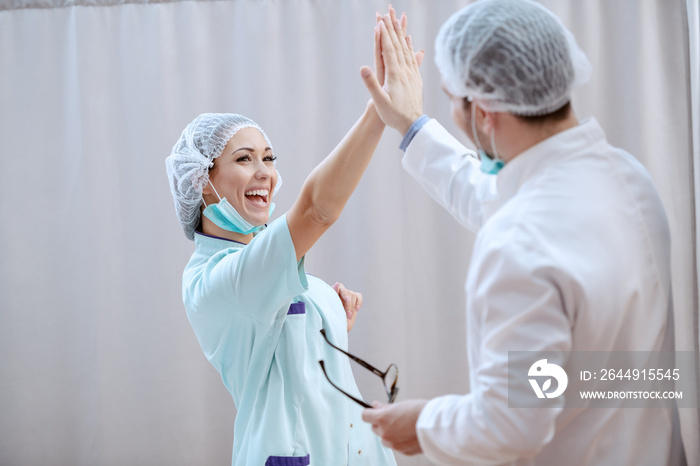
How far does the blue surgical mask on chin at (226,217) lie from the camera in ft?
6.22

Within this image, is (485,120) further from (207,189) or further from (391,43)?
(207,189)

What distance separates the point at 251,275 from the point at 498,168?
0.71 meters

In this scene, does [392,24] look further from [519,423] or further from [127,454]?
[127,454]

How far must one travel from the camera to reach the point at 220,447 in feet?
11.5

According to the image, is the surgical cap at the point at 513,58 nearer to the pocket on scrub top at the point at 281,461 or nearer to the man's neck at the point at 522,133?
the man's neck at the point at 522,133

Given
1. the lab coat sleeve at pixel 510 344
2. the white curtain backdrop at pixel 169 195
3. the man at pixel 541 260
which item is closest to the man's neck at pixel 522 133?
the man at pixel 541 260

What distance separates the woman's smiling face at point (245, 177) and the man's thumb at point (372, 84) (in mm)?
540

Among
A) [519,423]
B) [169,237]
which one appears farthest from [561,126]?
[169,237]

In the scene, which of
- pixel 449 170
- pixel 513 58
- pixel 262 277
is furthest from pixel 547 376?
pixel 262 277

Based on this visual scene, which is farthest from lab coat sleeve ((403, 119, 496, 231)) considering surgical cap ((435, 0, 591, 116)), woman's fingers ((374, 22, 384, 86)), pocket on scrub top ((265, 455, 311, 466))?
pocket on scrub top ((265, 455, 311, 466))

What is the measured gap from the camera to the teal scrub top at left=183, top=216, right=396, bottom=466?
1.63 m

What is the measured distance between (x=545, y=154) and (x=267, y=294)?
0.82m

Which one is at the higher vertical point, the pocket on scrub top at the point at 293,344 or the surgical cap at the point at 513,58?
the surgical cap at the point at 513,58

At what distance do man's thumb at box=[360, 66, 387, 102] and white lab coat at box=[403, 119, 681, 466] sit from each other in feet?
1.44
